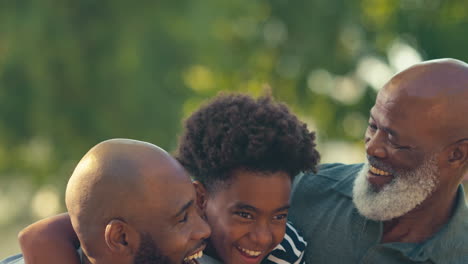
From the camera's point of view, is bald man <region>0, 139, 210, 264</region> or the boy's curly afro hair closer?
bald man <region>0, 139, 210, 264</region>

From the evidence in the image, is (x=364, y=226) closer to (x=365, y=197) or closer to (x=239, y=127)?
(x=365, y=197)

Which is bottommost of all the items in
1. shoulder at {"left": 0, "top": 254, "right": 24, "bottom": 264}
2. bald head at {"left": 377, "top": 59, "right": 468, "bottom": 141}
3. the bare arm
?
shoulder at {"left": 0, "top": 254, "right": 24, "bottom": 264}

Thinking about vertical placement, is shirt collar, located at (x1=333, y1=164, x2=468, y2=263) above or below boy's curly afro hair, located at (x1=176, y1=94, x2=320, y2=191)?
below

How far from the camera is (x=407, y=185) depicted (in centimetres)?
328

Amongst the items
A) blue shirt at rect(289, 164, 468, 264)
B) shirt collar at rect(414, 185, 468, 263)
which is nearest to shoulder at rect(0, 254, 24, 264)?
blue shirt at rect(289, 164, 468, 264)

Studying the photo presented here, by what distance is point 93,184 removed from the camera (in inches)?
93.7

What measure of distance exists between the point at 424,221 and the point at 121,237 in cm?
162

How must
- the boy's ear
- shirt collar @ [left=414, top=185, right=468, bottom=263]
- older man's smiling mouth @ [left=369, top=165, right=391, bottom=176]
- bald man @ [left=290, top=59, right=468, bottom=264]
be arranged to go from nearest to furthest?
the boy's ear, shirt collar @ [left=414, top=185, right=468, bottom=263], bald man @ [left=290, top=59, right=468, bottom=264], older man's smiling mouth @ [left=369, top=165, right=391, bottom=176]

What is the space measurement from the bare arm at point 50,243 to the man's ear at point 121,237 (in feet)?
1.08

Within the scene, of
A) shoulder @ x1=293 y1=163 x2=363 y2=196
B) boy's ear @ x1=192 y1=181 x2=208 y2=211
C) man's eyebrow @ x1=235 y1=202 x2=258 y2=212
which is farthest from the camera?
shoulder @ x1=293 y1=163 x2=363 y2=196

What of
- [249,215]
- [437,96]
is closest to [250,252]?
[249,215]

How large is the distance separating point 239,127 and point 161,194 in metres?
0.59

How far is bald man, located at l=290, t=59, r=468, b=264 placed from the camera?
3.25m

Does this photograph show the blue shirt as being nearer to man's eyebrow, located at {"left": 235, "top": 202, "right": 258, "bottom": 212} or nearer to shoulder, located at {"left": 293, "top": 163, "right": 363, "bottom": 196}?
shoulder, located at {"left": 293, "top": 163, "right": 363, "bottom": 196}
